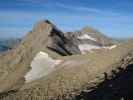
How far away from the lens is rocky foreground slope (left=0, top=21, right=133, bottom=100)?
1662 inches

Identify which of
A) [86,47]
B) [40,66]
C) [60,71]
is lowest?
[60,71]

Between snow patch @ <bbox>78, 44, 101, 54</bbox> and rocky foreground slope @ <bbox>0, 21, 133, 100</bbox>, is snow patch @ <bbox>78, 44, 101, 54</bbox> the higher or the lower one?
the higher one

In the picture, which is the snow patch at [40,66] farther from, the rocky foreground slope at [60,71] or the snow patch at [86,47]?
the snow patch at [86,47]

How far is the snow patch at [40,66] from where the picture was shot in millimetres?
72119

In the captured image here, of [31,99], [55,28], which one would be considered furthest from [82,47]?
[31,99]

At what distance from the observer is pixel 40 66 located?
7838 centimetres

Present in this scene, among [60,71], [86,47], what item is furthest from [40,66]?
[86,47]

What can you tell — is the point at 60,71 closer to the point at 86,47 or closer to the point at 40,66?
the point at 40,66

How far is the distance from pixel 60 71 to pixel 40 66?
1787 centimetres

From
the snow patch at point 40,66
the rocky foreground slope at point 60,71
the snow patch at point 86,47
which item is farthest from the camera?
the snow patch at point 86,47

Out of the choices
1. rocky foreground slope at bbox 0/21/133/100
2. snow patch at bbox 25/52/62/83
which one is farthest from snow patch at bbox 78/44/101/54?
snow patch at bbox 25/52/62/83

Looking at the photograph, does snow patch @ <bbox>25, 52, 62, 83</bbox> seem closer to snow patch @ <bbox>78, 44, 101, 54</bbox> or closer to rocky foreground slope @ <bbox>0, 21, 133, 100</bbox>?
rocky foreground slope @ <bbox>0, 21, 133, 100</bbox>

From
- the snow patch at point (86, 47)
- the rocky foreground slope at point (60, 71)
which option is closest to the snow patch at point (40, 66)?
the rocky foreground slope at point (60, 71)

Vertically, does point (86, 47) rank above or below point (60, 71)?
above
